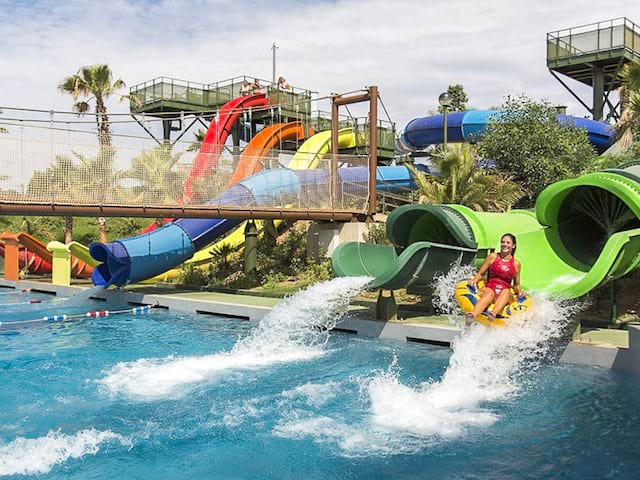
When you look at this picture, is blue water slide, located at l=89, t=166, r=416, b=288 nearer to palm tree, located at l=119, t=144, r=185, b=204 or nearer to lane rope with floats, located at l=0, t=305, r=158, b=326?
lane rope with floats, located at l=0, t=305, r=158, b=326

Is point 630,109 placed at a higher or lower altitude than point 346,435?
higher

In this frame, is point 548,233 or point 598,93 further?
point 598,93

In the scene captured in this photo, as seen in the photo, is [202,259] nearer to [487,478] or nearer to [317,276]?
[317,276]

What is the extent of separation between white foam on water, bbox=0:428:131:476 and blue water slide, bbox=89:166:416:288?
32.0 ft

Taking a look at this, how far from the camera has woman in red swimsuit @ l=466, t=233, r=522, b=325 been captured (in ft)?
27.6

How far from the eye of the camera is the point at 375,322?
11.3 meters

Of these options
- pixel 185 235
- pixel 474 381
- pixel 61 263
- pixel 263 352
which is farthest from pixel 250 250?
pixel 474 381

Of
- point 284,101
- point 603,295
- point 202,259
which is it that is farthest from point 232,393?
point 284,101

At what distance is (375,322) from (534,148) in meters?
8.64

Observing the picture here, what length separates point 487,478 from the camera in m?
5.21

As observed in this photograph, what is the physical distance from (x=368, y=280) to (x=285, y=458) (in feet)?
19.8

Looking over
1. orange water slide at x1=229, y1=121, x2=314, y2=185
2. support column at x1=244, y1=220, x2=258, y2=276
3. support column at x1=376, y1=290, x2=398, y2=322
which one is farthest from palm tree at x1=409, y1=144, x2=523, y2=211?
orange water slide at x1=229, y1=121, x2=314, y2=185

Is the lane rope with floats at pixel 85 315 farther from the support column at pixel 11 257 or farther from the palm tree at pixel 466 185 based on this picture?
the support column at pixel 11 257

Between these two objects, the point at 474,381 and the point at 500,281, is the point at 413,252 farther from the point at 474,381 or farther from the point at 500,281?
the point at 474,381
